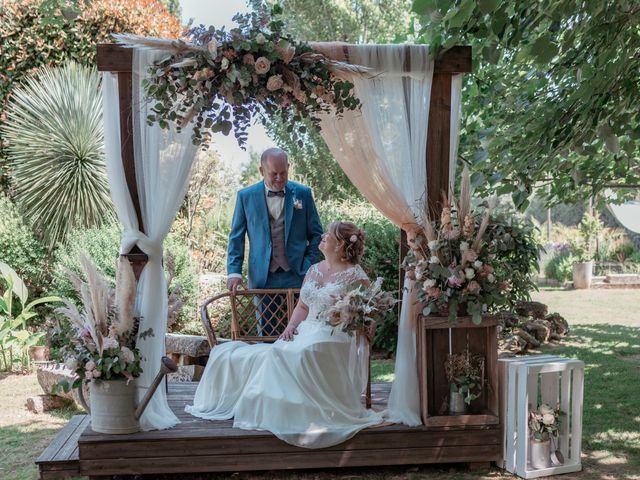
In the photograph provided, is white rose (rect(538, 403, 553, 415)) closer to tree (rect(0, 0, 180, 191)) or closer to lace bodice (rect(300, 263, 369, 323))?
lace bodice (rect(300, 263, 369, 323))

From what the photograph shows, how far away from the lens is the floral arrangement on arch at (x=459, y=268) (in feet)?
13.9

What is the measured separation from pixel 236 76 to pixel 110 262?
4826 mm

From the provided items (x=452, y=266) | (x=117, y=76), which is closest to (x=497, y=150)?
(x=452, y=266)

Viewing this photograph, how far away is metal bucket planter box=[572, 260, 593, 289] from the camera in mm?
15703

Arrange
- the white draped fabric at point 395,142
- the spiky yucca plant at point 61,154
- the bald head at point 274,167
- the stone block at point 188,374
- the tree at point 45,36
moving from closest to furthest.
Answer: the white draped fabric at point 395,142 < the bald head at point 274,167 < the stone block at point 188,374 < the spiky yucca plant at point 61,154 < the tree at point 45,36

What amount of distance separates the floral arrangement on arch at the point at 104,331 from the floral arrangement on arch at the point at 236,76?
3.02 feet

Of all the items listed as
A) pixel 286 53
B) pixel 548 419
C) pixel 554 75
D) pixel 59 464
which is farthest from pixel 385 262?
pixel 59 464

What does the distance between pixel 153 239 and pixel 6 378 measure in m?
4.00

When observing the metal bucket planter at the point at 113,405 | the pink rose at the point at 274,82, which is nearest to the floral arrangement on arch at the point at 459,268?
the pink rose at the point at 274,82

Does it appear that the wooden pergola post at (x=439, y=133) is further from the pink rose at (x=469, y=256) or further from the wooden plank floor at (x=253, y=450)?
the wooden plank floor at (x=253, y=450)

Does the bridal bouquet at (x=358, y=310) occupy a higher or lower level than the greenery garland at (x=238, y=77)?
lower

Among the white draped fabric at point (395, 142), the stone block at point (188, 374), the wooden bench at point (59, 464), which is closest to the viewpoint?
the wooden bench at point (59, 464)

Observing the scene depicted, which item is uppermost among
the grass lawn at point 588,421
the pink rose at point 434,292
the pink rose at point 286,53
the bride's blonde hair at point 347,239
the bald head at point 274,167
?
the pink rose at point 286,53

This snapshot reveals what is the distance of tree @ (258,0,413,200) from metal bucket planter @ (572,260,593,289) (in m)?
5.15
